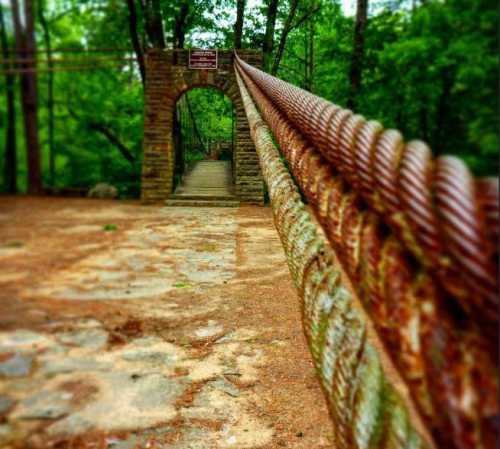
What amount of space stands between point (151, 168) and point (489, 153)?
569 cm

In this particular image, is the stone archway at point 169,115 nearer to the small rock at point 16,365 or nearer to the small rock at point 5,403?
the small rock at point 16,365

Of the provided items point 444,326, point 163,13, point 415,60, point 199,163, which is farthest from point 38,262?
Answer: point 199,163

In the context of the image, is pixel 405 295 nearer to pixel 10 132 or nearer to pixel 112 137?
pixel 112 137

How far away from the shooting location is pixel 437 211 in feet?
0.97

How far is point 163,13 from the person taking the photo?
942 centimetres

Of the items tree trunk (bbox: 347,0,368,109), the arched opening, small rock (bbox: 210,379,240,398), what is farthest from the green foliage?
small rock (bbox: 210,379,240,398)

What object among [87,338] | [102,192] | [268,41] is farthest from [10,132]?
[87,338]

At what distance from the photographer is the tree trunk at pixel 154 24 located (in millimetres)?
9297

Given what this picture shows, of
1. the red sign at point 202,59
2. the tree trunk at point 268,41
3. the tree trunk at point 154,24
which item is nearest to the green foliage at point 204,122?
the tree trunk at point 154,24

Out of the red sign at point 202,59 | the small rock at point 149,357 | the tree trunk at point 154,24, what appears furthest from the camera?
the tree trunk at point 154,24

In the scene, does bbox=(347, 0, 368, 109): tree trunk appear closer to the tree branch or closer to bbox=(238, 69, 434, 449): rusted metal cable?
the tree branch

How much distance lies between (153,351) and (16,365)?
2.07 ft

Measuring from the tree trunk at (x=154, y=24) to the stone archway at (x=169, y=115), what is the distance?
1516mm

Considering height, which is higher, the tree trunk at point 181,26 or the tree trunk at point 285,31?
the tree trunk at point 181,26
